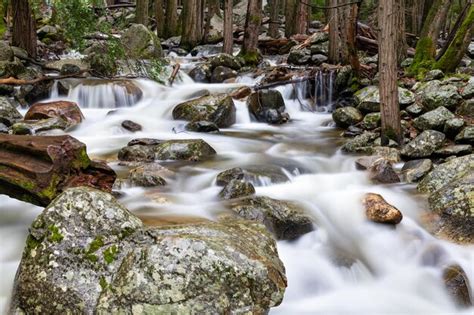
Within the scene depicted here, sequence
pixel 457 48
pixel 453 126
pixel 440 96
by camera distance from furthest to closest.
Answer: pixel 457 48 → pixel 440 96 → pixel 453 126

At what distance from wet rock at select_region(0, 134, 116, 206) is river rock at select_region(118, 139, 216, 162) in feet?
8.52

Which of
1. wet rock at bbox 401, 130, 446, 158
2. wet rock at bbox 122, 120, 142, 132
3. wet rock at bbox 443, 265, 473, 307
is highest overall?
wet rock at bbox 401, 130, 446, 158

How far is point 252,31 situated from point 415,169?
31.2 feet

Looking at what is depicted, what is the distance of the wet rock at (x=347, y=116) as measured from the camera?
956cm

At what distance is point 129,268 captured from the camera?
2.95 metres

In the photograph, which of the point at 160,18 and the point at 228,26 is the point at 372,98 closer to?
the point at 228,26

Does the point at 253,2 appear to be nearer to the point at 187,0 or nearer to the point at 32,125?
the point at 187,0

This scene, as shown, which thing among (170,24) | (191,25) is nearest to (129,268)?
(191,25)

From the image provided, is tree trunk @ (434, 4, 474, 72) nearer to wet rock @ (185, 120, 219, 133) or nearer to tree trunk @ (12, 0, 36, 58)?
wet rock @ (185, 120, 219, 133)

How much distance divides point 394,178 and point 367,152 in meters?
1.46

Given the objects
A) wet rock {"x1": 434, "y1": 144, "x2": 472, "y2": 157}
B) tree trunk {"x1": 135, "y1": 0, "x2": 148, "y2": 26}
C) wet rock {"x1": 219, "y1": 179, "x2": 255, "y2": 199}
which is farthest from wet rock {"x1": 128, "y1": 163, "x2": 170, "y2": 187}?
tree trunk {"x1": 135, "y1": 0, "x2": 148, "y2": 26}

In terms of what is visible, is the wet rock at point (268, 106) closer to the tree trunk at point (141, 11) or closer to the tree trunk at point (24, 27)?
the tree trunk at point (24, 27)

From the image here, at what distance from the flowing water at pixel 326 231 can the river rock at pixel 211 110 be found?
105 centimetres

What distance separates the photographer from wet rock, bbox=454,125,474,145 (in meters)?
7.12
